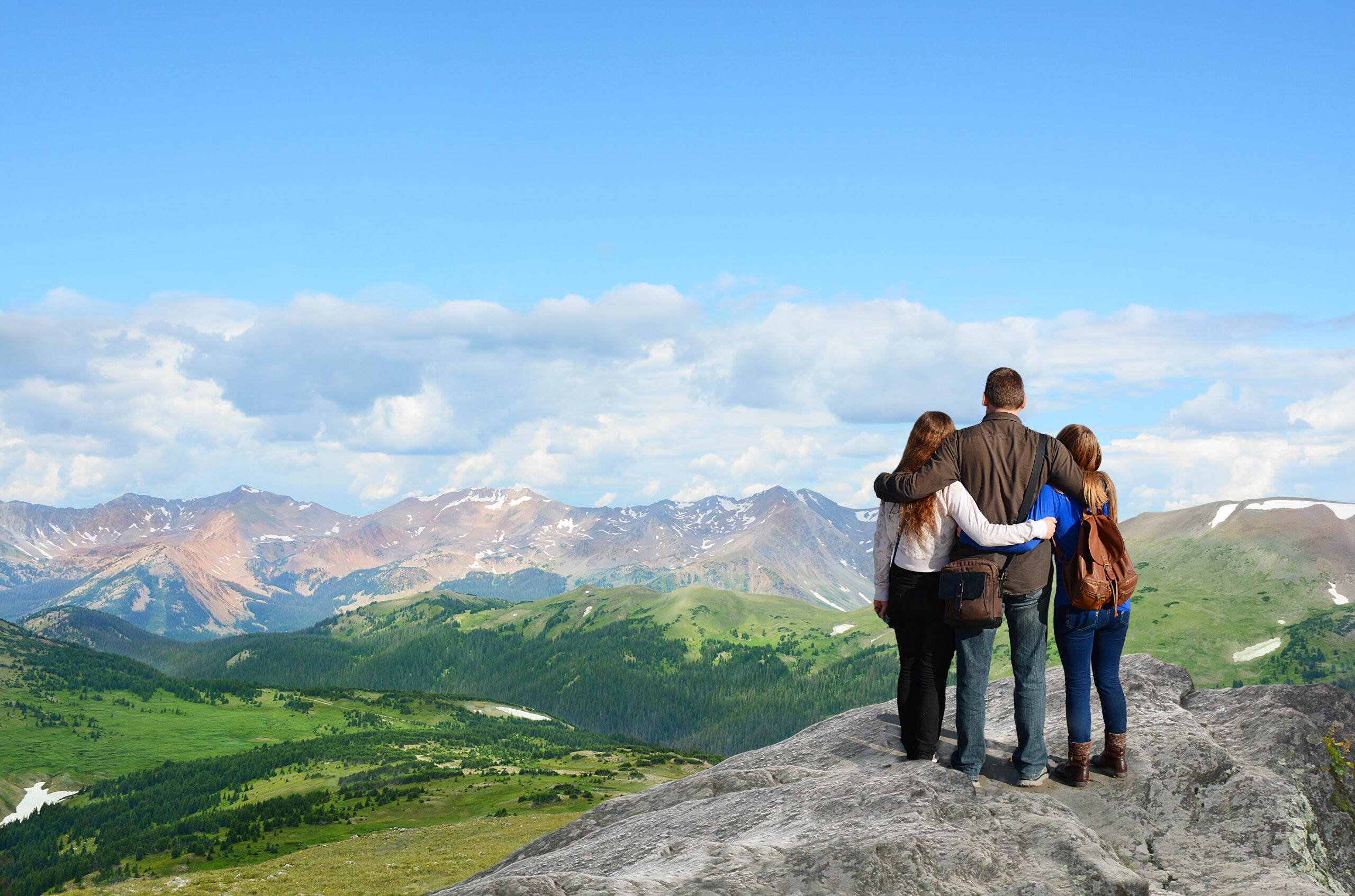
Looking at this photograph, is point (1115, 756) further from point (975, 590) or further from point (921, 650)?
point (975, 590)

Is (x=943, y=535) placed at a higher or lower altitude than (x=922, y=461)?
lower

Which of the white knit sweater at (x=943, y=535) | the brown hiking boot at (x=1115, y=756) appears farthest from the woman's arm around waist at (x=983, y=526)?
the brown hiking boot at (x=1115, y=756)

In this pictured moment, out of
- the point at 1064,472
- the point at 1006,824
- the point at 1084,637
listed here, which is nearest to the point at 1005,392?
the point at 1064,472

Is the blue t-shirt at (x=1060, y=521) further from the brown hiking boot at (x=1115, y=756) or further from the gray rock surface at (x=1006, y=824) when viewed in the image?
the gray rock surface at (x=1006, y=824)

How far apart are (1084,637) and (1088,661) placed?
21.7 inches

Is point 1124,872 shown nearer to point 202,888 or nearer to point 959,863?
point 959,863

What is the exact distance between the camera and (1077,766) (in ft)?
43.9

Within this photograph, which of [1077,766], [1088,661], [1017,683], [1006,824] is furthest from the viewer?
[1077,766]

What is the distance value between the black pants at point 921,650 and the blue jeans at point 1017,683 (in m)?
0.29

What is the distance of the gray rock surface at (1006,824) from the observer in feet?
34.2

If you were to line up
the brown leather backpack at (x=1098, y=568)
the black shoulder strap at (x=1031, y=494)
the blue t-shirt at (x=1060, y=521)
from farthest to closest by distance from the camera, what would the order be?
the brown leather backpack at (x=1098, y=568), the black shoulder strap at (x=1031, y=494), the blue t-shirt at (x=1060, y=521)

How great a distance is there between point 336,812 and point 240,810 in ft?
138

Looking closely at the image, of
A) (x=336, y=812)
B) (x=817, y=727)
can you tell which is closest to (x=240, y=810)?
(x=336, y=812)

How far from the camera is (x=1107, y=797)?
43.8ft
